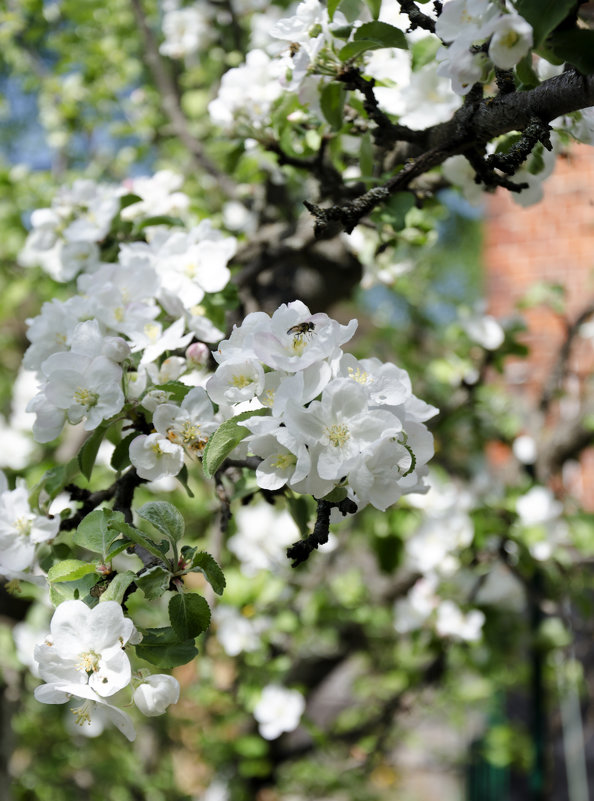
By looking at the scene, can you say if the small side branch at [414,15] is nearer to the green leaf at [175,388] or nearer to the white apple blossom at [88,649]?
the green leaf at [175,388]

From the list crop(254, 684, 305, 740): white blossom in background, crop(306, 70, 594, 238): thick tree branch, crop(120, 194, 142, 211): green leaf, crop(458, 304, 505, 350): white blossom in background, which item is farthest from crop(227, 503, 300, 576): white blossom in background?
crop(306, 70, 594, 238): thick tree branch

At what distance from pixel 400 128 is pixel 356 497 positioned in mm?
568

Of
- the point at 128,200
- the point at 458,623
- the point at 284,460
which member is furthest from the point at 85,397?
the point at 458,623

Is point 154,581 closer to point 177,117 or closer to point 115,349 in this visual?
point 115,349

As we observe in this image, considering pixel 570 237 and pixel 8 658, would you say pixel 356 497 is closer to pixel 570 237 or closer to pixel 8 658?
pixel 8 658

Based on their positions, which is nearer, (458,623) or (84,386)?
(84,386)

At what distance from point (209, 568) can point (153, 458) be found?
163 mm

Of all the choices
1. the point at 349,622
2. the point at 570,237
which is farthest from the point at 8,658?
the point at 570,237

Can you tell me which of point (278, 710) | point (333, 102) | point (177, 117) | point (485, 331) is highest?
point (333, 102)

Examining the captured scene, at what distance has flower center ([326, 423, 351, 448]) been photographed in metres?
0.78

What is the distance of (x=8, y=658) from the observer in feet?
8.42

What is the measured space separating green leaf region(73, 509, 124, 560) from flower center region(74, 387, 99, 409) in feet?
0.49

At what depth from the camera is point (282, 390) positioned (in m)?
0.79

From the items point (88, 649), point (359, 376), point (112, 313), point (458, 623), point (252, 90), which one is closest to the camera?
point (88, 649)
